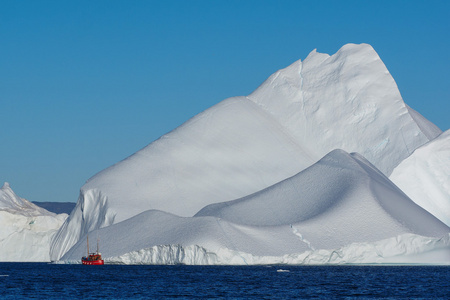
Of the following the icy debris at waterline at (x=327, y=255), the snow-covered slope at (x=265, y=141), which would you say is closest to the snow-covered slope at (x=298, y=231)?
the icy debris at waterline at (x=327, y=255)

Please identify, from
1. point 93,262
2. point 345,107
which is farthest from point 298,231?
point 345,107

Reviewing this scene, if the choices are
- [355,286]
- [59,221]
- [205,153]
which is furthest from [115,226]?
[59,221]

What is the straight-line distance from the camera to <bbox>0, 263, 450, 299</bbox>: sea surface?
3806 cm

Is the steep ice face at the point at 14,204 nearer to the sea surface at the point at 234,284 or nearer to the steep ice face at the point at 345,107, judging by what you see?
the steep ice face at the point at 345,107

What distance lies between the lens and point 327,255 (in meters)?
53.9

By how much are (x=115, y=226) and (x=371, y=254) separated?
18.0 metres

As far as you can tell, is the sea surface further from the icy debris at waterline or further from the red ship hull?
the red ship hull

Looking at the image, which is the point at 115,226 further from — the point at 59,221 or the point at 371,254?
the point at 59,221

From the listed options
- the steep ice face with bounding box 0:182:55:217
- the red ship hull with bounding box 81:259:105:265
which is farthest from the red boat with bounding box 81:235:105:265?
the steep ice face with bounding box 0:182:55:217

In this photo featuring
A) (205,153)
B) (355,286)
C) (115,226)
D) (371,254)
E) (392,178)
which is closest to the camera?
(355,286)

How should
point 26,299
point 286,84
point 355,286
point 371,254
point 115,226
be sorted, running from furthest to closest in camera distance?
point 286,84, point 115,226, point 371,254, point 355,286, point 26,299

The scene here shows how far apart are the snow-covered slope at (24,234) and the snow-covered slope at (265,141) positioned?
315 inches

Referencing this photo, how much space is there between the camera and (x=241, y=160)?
76375mm

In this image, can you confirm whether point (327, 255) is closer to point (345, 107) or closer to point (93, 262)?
point (93, 262)
